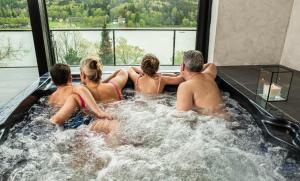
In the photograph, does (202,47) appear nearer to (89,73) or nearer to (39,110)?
(89,73)

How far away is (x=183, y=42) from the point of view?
409cm

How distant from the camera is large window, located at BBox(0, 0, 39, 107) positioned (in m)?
3.03

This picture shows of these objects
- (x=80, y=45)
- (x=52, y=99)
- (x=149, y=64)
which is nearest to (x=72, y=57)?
(x=80, y=45)

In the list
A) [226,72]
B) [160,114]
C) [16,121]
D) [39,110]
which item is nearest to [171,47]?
[226,72]

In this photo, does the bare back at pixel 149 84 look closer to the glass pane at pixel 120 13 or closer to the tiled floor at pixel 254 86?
the tiled floor at pixel 254 86

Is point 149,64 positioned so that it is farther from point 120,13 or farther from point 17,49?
point 17,49

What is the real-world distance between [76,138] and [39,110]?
629 mm

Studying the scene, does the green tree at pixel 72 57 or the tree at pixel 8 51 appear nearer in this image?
the tree at pixel 8 51

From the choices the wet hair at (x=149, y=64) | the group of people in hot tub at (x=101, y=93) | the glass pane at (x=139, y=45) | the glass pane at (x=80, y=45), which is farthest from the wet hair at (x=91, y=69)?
the glass pane at (x=139, y=45)

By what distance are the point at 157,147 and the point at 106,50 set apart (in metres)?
2.43

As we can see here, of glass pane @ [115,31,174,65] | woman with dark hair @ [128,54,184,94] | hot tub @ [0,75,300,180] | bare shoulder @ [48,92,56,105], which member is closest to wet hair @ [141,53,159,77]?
woman with dark hair @ [128,54,184,94]

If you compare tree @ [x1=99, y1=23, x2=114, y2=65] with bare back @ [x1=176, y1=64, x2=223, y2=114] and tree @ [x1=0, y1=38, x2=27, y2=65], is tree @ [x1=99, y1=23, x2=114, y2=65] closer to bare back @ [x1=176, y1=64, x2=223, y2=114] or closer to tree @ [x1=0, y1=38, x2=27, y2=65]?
tree @ [x1=0, y1=38, x2=27, y2=65]

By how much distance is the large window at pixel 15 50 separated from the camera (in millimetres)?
3029

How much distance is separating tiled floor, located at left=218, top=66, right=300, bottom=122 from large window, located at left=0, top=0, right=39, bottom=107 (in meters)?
2.33
